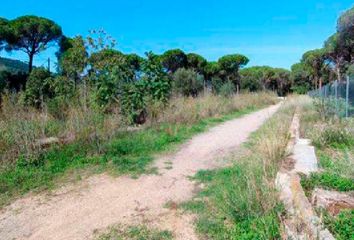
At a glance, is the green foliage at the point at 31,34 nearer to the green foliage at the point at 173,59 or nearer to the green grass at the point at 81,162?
the green foliage at the point at 173,59

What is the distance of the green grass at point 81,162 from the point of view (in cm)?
593

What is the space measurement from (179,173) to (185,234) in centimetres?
255

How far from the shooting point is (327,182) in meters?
4.57

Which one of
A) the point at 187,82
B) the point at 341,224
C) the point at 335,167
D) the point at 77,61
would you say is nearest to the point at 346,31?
the point at 187,82

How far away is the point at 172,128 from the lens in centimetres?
1098

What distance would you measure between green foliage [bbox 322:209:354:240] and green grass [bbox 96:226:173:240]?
1.72 metres

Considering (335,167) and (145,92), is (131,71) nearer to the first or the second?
(145,92)

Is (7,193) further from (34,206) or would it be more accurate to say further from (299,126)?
(299,126)

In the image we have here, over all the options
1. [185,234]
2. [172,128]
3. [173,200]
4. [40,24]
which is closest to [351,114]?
[172,128]

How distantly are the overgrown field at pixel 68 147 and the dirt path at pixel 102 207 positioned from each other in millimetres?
493

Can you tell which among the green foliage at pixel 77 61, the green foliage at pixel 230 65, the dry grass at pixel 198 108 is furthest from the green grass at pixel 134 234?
the green foliage at pixel 230 65

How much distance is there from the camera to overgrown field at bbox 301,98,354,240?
3.48 metres

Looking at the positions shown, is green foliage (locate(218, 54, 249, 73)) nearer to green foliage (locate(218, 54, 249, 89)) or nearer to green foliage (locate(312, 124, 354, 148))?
green foliage (locate(218, 54, 249, 89))

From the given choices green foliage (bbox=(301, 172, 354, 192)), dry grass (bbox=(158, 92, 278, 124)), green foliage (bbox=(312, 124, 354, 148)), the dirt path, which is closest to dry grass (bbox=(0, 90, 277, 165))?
dry grass (bbox=(158, 92, 278, 124))
